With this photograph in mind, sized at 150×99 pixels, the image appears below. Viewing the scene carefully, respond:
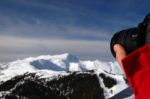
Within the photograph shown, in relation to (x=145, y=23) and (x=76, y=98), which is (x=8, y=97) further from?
(x=145, y=23)

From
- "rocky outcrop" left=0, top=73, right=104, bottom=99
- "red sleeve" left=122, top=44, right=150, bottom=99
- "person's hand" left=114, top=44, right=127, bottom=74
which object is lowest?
"red sleeve" left=122, top=44, right=150, bottom=99

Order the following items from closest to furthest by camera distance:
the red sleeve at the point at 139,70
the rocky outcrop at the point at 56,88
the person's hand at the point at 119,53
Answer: the red sleeve at the point at 139,70 < the person's hand at the point at 119,53 < the rocky outcrop at the point at 56,88

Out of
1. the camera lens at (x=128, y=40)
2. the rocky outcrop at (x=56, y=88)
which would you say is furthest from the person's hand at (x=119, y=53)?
the rocky outcrop at (x=56, y=88)

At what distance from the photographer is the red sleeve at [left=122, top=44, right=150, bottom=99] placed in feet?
5.29

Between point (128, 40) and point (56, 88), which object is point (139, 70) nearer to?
point (128, 40)

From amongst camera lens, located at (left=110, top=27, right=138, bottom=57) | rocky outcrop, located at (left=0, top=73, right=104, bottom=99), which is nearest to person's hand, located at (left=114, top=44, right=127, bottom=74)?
camera lens, located at (left=110, top=27, right=138, bottom=57)

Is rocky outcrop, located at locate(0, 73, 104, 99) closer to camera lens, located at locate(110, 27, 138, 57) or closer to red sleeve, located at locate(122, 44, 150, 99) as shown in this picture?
camera lens, located at locate(110, 27, 138, 57)

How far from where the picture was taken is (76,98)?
131 metres

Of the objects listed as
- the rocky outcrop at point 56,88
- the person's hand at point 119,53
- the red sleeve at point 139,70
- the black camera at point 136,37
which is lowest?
the red sleeve at point 139,70

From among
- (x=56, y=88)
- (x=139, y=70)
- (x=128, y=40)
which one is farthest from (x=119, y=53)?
(x=56, y=88)

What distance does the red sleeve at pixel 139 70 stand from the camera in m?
1.61

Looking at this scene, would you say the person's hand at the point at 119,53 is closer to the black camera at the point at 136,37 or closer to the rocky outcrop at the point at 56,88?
the black camera at the point at 136,37

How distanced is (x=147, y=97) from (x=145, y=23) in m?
0.39

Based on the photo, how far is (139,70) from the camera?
1641 millimetres
